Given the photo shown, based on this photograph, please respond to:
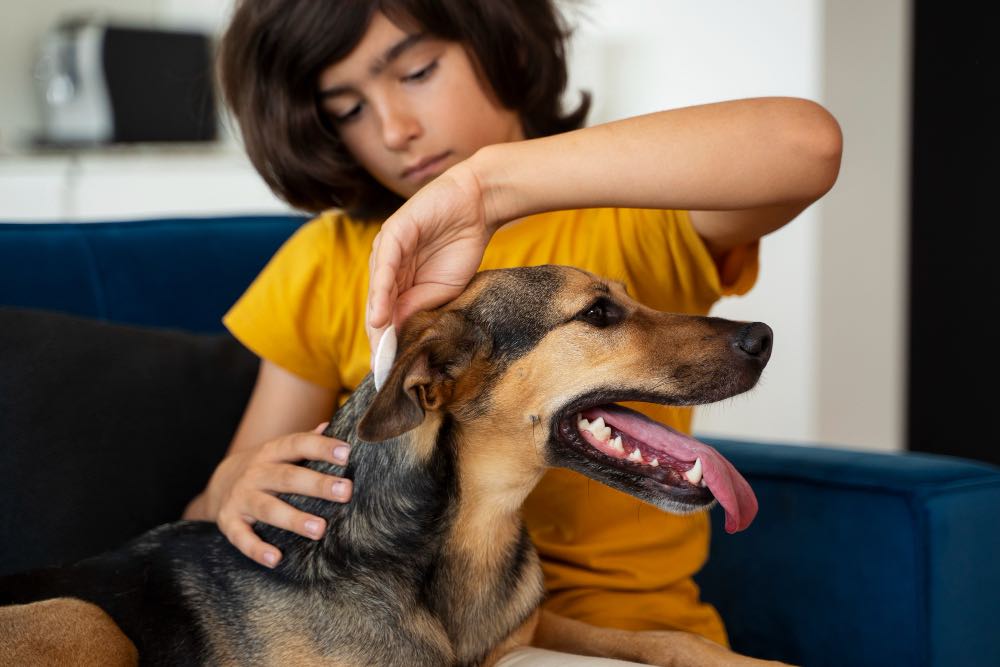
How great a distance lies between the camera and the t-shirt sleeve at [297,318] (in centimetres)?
183

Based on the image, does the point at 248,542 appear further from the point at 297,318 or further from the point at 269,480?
the point at 297,318

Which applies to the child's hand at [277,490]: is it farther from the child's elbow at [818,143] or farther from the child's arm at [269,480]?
the child's elbow at [818,143]

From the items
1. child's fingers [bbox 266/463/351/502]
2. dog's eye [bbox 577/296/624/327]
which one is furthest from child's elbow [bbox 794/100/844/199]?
child's fingers [bbox 266/463/351/502]

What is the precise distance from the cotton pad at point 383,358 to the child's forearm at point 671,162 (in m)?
0.25

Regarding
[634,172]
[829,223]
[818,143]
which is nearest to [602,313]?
[634,172]

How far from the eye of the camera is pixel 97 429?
1.72 meters

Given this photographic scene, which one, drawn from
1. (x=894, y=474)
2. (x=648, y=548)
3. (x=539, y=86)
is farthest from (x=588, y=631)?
(x=539, y=86)

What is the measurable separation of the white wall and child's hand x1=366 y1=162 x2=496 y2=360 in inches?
73.5

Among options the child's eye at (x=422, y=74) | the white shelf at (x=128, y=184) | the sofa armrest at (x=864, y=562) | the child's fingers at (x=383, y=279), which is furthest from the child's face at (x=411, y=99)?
the white shelf at (x=128, y=184)

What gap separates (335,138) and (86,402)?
63 cm

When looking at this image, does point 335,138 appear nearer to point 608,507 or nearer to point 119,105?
point 608,507

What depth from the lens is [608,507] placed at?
66.3 inches

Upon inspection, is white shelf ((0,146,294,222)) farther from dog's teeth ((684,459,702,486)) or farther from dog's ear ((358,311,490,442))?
dog's teeth ((684,459,702,486))

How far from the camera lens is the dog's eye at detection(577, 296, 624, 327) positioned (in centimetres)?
145
